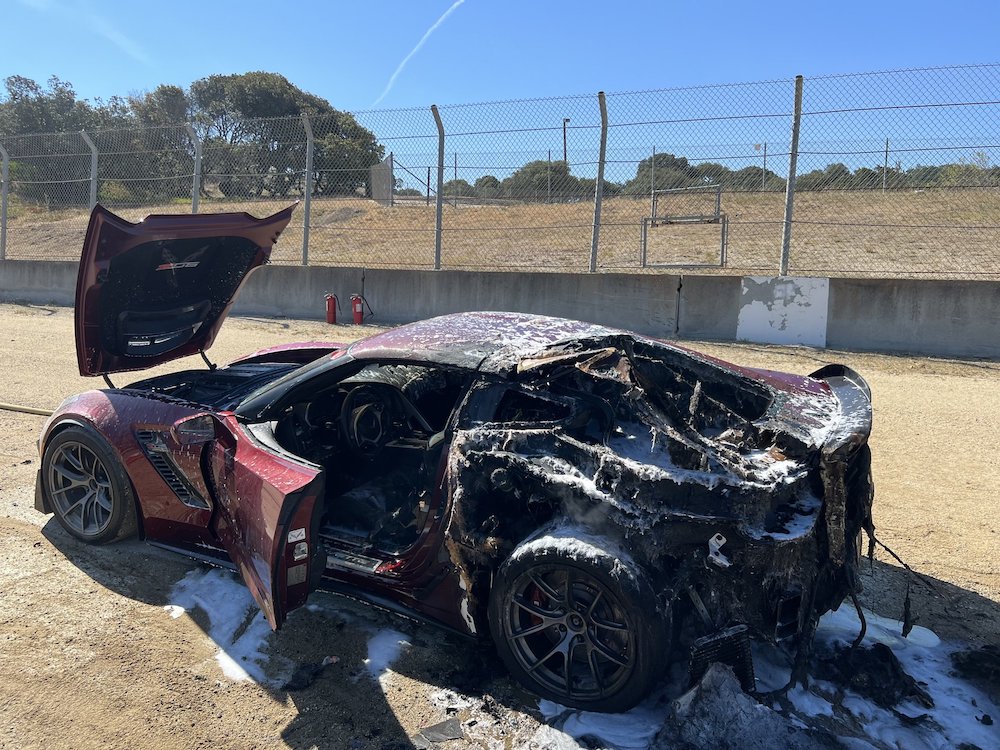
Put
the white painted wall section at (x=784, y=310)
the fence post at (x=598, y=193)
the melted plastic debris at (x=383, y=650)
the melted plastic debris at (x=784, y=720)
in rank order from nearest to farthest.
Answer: the melted plastic debris at (x=784, y=720) → the melted plastic debris at (x=383, y=650) → the white painted wall section at (x=784, y=310) → the fence post at (x=598, y=193)

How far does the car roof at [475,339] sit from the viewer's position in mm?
3066

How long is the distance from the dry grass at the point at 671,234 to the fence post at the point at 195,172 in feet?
0.80

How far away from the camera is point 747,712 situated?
2420mm

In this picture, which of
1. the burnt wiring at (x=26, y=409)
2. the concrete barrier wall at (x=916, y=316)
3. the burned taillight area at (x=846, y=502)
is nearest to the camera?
the burned taillight area at (x=846, y=502)

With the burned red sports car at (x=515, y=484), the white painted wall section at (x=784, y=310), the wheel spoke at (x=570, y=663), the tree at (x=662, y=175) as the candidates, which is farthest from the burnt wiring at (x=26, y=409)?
the tree at (x=662, y=175)

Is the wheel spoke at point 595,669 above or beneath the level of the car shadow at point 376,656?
above

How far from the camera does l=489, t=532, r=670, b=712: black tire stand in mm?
2469

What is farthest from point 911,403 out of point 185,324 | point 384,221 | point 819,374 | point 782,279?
point 384,221

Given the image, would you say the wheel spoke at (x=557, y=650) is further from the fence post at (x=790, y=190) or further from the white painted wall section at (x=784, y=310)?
the fence post at (x=790, y=190)

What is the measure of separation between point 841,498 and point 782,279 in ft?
24.8

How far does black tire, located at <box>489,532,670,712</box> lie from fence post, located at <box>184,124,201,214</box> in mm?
13031

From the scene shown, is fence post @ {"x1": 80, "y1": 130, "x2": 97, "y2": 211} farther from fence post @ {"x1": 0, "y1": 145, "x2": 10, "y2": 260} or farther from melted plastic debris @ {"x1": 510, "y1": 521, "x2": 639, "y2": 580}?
Result: melted plastic debris @ {"x1": 510, "y1": 521, "x2": 639, "y2": 580}

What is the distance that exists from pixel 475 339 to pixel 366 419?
968mm

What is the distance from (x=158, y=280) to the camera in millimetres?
4422
